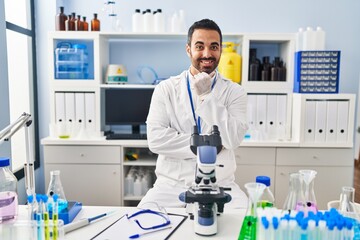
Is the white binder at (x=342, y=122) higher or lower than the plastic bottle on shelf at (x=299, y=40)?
lower

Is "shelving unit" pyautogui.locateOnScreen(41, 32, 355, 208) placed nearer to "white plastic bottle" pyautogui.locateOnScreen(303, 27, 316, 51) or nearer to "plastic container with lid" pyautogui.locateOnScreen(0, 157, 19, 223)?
"white plastic bottle" pyautogui.locateOnScreen(303, 27, 316, 51)

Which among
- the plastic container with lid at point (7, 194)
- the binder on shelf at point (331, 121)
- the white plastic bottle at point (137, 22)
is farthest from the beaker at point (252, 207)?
the white plastic bottle at point (137, 22)

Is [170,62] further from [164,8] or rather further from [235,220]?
[235,220]

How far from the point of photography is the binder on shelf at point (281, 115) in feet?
9.35

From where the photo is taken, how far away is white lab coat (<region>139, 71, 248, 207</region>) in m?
1.79

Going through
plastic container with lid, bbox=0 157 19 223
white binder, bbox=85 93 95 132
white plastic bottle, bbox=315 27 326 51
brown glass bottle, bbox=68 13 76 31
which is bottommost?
plastic container with lid, bbox=0 157 19 223

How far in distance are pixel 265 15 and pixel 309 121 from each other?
112cm

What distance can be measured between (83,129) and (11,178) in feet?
5.46

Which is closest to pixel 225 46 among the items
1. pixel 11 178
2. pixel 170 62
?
pixel 170 62

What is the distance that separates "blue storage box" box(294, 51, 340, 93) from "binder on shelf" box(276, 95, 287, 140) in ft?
0.53

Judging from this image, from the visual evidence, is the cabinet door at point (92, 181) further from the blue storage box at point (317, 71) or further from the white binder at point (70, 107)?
the blue storage box at point (317, 71)

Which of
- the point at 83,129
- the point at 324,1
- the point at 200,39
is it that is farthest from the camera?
the point at 324,1

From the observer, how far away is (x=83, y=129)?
9.48 feet

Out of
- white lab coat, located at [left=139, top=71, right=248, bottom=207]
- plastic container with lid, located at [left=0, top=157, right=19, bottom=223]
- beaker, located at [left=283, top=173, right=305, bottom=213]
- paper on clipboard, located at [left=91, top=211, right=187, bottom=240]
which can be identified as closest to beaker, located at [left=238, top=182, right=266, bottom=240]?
beaker, located at [left=283, top=173, right=305, bottom=213]
